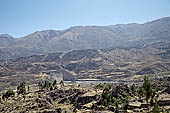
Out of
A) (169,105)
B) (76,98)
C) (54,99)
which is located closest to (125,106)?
(169,105)

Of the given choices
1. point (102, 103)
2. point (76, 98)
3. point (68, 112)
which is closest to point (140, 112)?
A: point (102, 103)

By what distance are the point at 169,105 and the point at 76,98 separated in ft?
198

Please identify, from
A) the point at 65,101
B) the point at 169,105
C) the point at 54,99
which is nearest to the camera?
the point at 169,105

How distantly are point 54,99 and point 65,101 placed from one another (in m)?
14.4

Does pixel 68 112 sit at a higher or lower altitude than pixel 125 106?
lower

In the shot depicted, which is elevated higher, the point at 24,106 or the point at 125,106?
the point at 125,106

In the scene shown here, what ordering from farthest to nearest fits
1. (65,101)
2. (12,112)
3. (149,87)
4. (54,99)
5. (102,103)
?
(54,99) < (65,101) < (12,112) < (102,103) < (149,87)

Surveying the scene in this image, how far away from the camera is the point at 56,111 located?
122 m

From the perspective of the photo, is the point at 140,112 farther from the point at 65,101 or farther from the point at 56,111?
the point at 65,101

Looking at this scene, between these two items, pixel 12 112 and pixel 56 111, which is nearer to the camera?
pixel 56 111

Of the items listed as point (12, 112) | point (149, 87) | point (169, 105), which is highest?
point (149, 87)

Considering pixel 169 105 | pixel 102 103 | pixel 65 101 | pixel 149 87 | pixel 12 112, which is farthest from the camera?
pixel 65 101

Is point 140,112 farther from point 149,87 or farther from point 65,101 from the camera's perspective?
point 65,101

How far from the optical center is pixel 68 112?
118m
